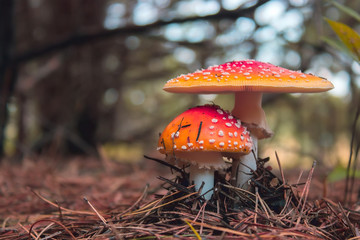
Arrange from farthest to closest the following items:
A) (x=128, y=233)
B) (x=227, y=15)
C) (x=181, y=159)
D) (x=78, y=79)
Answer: (x=78, y=79)
(x=227, y=15)
(x=181, y=159)
(x=128, y=233)

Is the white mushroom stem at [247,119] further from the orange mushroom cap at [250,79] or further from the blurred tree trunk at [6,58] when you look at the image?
the blurred tree trunk at [6,58]

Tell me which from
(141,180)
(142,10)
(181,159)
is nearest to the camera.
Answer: (181,159)

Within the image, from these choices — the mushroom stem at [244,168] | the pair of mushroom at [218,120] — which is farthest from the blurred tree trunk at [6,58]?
the mushroom stem at [244,168]

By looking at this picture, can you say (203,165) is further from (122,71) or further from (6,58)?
(122,71)

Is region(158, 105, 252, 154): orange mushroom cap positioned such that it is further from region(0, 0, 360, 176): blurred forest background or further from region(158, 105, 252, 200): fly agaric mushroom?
region(0, 0, 360, 176): blurred forest background

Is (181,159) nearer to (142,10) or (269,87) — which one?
(269,87)

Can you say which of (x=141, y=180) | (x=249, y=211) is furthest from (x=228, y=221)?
(x=141, y=180)

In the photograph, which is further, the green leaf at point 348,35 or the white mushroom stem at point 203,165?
the white mushroom stem at point 203,165
